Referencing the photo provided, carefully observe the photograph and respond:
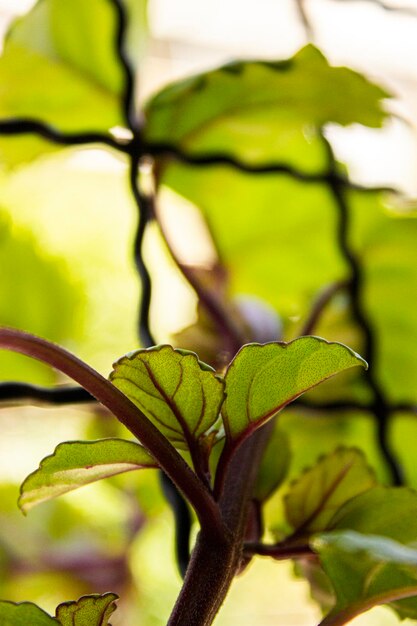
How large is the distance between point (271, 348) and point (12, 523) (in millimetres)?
302

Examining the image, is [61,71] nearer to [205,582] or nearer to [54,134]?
[54,134]

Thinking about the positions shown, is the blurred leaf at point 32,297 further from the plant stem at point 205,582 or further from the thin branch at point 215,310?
the plant stem at point 205,582

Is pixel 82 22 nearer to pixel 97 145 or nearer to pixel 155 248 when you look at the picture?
pixel 97 145

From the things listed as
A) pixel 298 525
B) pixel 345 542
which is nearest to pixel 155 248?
pixel 298 525

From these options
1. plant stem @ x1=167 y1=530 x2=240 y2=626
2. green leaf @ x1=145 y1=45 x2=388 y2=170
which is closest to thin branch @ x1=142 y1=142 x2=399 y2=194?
green leaf @ x1=145 y1=45 x2=388 y2=170

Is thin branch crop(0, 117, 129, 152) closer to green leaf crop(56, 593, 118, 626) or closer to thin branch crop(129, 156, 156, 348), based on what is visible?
thin branch crop(129, 156, 156, 348)

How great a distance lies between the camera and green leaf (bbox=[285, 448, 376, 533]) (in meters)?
0.29

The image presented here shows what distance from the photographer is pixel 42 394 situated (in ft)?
1.10

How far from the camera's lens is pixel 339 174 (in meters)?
0.46

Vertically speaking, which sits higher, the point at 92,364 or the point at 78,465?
the point at 78,465

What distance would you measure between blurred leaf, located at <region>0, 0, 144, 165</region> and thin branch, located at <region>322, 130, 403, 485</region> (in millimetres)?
135

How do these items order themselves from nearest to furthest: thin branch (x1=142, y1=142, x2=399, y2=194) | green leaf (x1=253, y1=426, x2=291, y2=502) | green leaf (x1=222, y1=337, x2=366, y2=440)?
1. green leaf (x1=222, y1=337, x2=366, y2=440)
2. green leaf (x1=253, y1=426, x2=291, y2=502)
3. thin branch (x1=142, y1=142, x2=399, y2=194)

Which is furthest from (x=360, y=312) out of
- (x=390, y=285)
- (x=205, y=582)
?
(x=205, y=582)

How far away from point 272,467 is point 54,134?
0.69ft
